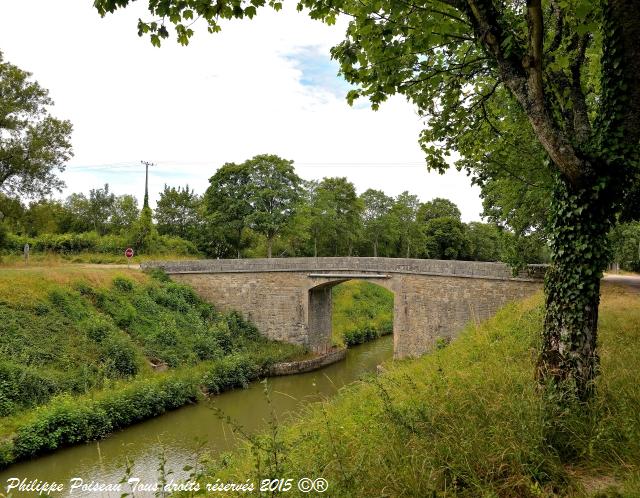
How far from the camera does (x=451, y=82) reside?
5.76 metres

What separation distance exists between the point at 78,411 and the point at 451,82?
38.1ft

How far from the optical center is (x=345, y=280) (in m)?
21.2

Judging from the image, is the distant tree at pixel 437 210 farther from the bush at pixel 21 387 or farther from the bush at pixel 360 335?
the bush at pixel 21 387

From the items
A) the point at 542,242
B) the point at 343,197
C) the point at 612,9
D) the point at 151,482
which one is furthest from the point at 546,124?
the point at 343,197

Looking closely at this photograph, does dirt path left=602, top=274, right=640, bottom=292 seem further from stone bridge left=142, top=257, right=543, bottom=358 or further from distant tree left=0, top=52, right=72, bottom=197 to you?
distant tree left=0, top=52, right=72, bottom=197

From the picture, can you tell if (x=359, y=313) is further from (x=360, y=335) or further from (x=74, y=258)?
(x=74, y=258)

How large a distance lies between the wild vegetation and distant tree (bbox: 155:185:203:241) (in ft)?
45.2

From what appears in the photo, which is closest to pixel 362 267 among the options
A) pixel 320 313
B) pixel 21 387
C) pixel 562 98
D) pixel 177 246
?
pixel 320 313

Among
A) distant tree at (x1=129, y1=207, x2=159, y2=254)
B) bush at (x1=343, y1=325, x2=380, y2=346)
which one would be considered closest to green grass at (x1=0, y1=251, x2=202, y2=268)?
distant tree at (x1=129, y1=207, x2=159, y2=254)

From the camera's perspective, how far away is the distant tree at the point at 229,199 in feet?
97.9

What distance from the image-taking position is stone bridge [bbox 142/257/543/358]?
17156 mm

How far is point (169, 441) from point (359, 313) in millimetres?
18865

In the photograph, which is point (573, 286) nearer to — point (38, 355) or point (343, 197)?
point (38, 355)

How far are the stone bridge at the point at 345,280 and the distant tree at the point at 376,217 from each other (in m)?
16.9
